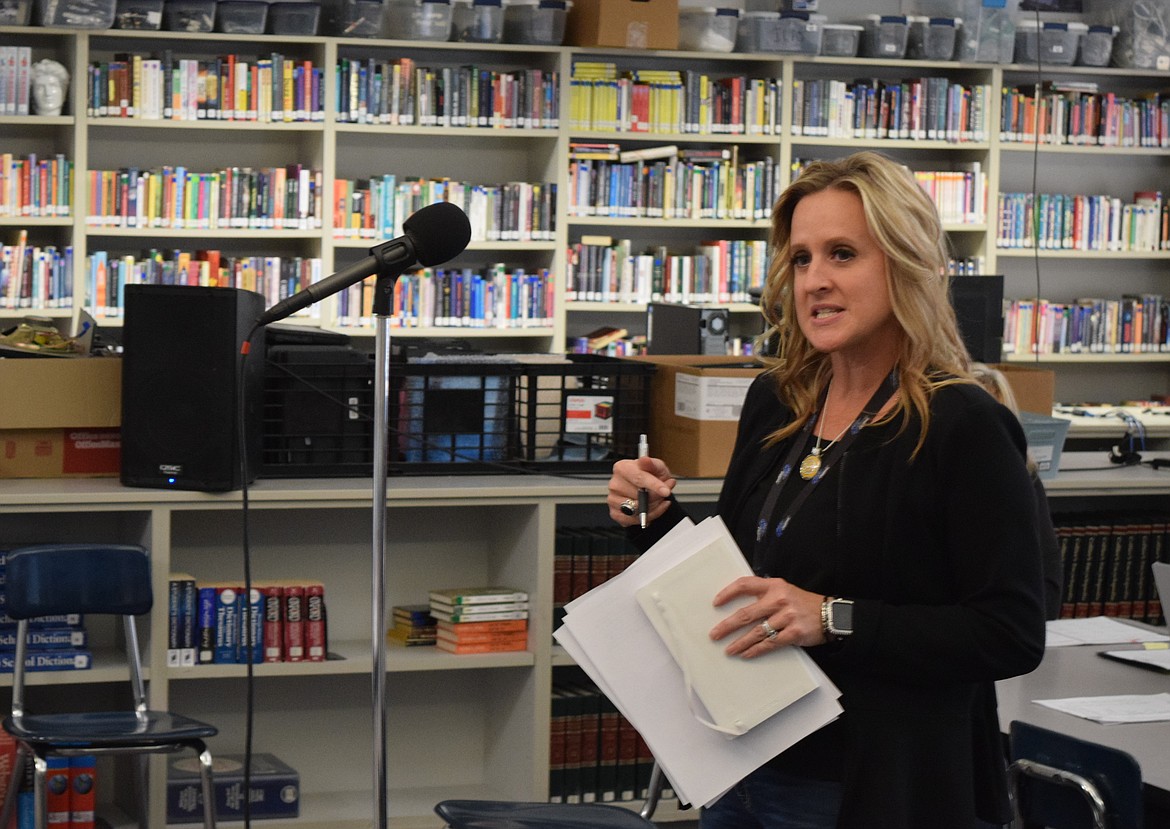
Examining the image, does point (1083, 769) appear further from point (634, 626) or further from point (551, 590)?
point (551, 590)

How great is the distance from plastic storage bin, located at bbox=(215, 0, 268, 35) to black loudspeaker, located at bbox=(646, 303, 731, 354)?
203 centimetres

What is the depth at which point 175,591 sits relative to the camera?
3258 millimetres

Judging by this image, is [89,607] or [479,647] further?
[479,647]

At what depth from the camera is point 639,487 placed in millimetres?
1674

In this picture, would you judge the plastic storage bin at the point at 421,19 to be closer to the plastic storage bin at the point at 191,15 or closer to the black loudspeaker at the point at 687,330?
the plastic storage bin at the point at 191,15

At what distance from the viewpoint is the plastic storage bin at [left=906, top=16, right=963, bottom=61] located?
20.4 ft

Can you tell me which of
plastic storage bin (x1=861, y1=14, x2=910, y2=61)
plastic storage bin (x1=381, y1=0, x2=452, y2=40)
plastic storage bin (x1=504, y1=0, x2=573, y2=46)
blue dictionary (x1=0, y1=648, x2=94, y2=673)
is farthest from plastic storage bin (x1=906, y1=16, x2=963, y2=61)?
blue dictionary (x1=0, y1=648, x2=94, y2=673)

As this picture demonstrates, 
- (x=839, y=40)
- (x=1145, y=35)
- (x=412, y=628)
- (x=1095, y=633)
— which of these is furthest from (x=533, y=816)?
(x=1145, y=35)

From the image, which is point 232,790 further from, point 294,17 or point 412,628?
point 294,17

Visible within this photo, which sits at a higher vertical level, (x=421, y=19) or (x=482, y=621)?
(x=421, y=19)

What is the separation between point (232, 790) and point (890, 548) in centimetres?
232

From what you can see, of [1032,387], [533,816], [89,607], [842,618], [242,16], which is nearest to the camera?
[842,618]

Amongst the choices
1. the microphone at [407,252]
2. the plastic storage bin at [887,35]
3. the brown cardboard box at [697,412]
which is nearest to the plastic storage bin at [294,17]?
the plastic storage bin at [887,35]

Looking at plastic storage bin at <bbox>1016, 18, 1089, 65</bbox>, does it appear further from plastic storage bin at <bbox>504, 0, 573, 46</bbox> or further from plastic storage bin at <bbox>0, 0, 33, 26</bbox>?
plastic storage bin at <bbox>0, 0, 33, 26</bbox>
